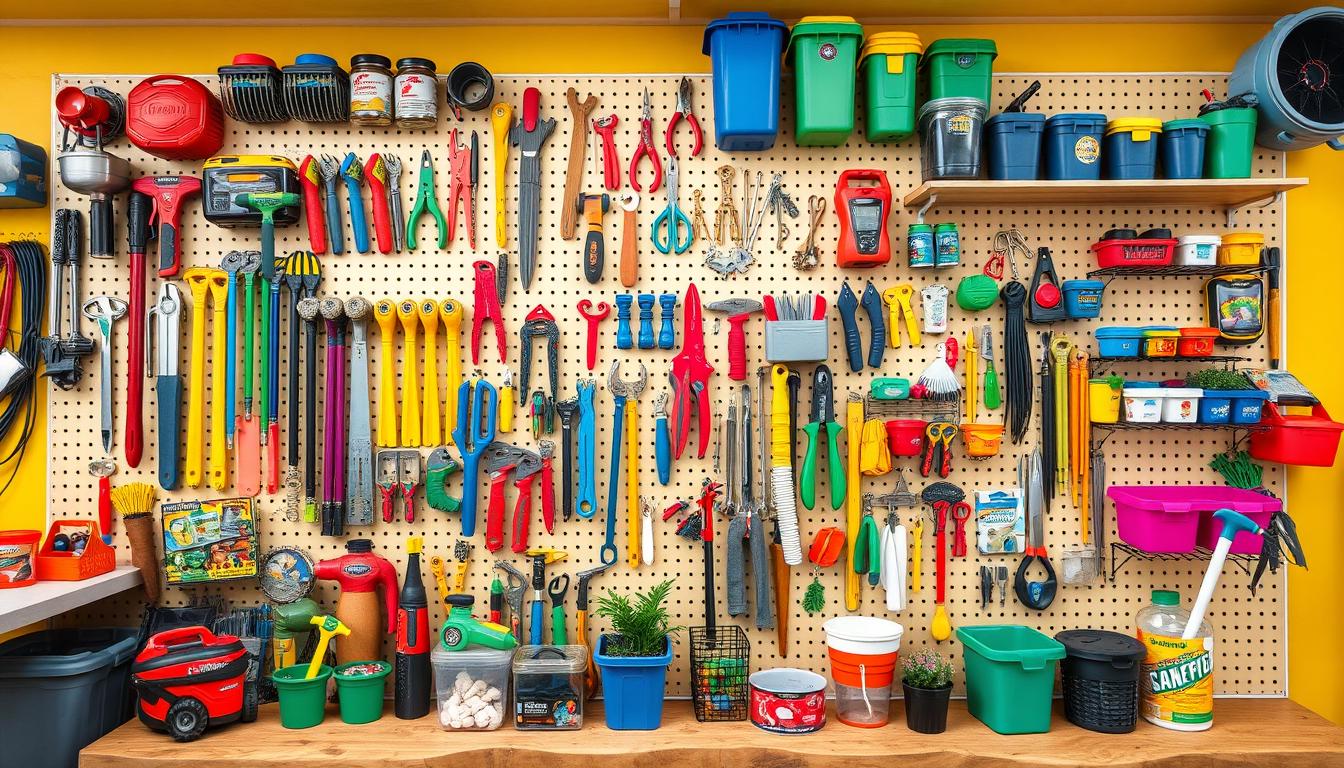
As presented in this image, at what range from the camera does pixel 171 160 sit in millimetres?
2297

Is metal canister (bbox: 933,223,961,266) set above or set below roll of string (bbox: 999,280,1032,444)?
above

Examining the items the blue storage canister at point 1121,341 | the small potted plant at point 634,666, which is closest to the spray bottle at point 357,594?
the small potted plant at point 634,666

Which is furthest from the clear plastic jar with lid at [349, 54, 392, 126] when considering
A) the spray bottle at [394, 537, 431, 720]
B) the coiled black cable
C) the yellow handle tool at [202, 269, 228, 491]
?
the spray bottle at [394, 537, 431, 720]

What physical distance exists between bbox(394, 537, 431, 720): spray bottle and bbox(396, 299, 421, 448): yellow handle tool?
412 mm

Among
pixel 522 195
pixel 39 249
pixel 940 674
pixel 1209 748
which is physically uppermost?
pixel 522 195

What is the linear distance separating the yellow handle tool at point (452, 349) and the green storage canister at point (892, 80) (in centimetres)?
Answer: 125

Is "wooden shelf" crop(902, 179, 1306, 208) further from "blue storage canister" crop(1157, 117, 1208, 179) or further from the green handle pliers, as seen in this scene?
the green handle pliers

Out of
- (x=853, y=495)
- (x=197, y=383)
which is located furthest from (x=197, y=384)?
(x=853, y=495)

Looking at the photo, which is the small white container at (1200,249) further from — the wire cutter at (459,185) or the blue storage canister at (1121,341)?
the wire cutter at (459,185)

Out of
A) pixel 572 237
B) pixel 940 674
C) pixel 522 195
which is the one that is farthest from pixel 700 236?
pixel 940 674

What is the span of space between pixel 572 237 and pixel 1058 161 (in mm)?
1324

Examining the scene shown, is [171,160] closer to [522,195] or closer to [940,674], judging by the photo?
[522,195]

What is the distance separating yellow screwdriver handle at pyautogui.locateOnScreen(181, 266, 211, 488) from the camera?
224 centimetres

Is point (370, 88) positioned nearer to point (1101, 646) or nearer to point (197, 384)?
point (197, 384)
